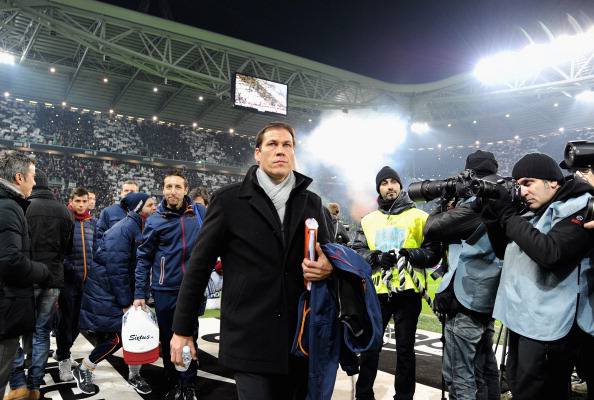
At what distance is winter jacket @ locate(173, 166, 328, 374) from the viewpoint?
6.28ft

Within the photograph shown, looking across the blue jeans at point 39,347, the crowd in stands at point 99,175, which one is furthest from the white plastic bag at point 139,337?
the crowd in stands at point 99,175

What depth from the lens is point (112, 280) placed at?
3.93 meters

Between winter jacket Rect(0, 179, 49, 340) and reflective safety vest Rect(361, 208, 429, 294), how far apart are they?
2.53m

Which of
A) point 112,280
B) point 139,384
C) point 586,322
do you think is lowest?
point 139,384

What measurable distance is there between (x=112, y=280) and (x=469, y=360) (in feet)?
10.3

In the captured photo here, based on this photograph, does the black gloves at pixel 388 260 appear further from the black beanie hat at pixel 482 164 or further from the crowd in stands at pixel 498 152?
the crowd in stands at pixel 498 152

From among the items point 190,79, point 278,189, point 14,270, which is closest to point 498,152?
point 190,79

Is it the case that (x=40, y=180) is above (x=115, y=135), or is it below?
below

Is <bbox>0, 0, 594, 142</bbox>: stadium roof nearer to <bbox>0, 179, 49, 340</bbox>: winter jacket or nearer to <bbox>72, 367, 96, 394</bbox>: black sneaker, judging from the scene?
<bbox>72, 367, 96, 394</bbox>: black sneaker

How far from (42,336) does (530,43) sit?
1873cm

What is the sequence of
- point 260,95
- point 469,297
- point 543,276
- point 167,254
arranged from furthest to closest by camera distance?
point 260,95 → point 167,254 → point 469,297 → point 543,276

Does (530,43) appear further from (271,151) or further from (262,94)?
(271,151)

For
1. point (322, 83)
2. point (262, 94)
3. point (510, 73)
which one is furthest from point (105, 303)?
point (510, 73)

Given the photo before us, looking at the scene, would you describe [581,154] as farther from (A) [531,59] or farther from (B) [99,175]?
(B) [99,175]
